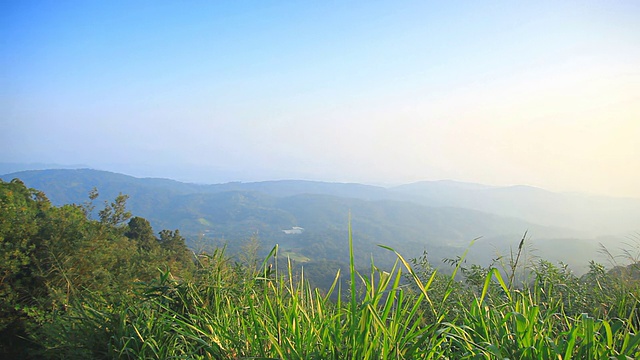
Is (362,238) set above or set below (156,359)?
below

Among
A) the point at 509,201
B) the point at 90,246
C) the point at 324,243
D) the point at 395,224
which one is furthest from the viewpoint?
the point at 509,201

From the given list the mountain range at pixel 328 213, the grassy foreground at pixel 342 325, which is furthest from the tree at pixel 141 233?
the mountain range at pixel 328 213

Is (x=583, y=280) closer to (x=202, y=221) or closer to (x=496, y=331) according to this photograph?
(x=496, y=331)

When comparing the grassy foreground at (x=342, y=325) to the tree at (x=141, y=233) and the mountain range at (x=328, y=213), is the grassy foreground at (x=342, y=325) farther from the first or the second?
the mountain range at (x=328, y=213)

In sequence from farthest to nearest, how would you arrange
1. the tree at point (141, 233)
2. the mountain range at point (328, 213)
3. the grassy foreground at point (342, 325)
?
the mountain range at point (328, 213)
the tree at point (141, 233)
the grassy foreground at point (342, 325)

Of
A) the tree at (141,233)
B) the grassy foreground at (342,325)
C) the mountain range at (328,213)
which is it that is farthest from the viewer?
the mountain range at (328,213)

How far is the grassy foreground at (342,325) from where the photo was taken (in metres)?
1.55

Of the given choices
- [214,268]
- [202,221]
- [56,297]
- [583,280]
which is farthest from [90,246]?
[202,221]

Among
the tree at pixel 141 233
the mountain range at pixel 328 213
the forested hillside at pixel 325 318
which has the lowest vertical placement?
the mountain range at pixel 328 213

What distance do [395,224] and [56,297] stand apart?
484 ft

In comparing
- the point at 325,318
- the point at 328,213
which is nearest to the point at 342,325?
the point at 325,318

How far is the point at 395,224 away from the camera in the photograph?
148125 mm

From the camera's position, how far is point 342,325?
2.13 m

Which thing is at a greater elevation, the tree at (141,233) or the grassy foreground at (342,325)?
the grassy foreground at (342,325)
